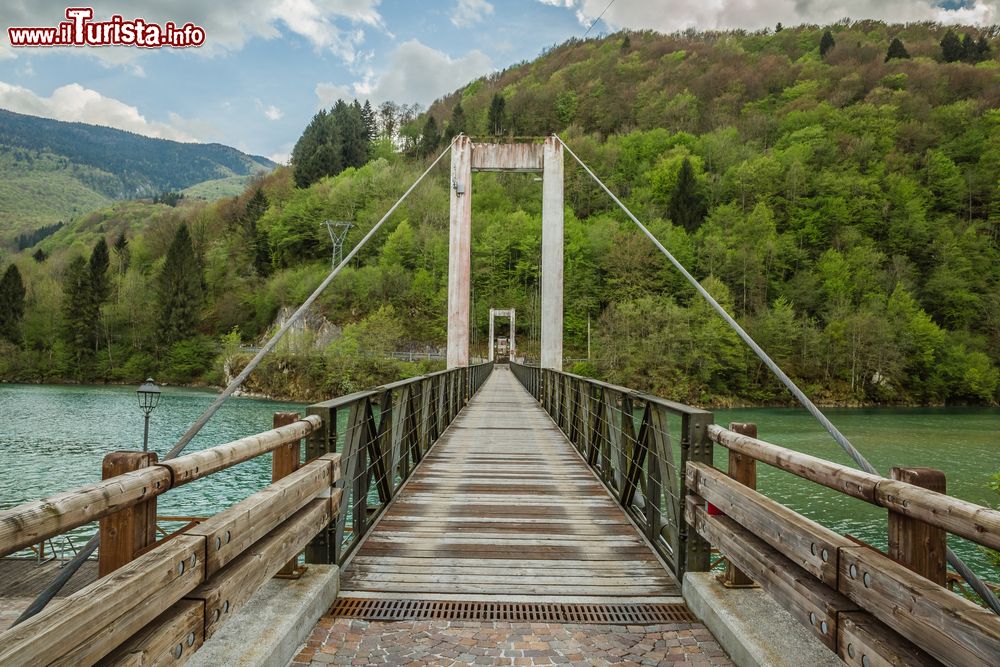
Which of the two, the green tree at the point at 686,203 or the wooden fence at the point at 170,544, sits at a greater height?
the green tree at the point at 686,203

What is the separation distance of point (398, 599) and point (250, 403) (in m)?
25.4

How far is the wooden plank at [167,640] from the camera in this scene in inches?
39.4

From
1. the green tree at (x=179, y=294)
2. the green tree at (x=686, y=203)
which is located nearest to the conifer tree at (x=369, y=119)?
the green tree at (x=179, y=294)

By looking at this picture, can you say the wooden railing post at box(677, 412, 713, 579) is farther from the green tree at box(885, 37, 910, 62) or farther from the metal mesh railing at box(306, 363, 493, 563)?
the green tree at box(885, 37, 910, 62)

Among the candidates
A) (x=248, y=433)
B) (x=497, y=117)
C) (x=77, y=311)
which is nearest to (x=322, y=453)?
(x=248, y=433)

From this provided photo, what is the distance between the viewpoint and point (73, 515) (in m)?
0.93

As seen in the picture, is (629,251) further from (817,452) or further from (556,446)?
(556,446)

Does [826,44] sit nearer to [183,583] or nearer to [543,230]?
[543,230]

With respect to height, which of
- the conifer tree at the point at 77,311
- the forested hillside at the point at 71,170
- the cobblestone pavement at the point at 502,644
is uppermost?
the forested hillside at the point at 71,170

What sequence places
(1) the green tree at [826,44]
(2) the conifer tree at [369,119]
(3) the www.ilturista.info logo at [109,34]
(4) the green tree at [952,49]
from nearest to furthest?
(3) the www.ilturista.info logo at [109,34], (4) the green tree at [952,49], (1) the green tree at [826,44], (2) the conifer tree at [369,119]

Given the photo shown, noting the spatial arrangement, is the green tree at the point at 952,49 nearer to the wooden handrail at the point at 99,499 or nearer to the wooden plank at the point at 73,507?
the wooden handrail at the point at 99,499

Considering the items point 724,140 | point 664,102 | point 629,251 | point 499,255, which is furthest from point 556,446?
point 664,102

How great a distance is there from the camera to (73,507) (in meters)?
0.93

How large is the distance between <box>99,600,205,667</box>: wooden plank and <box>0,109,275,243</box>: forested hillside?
8561 cm
